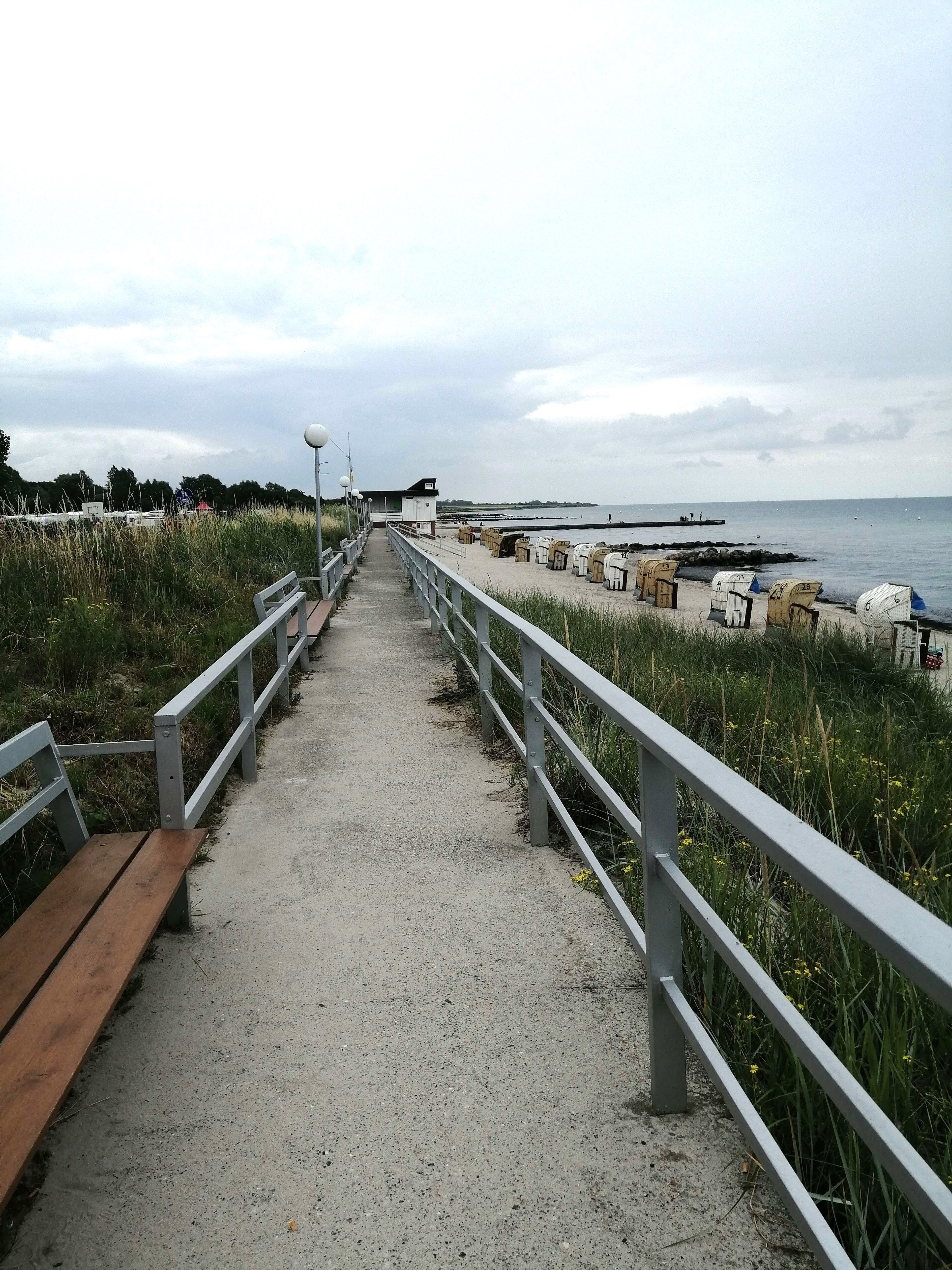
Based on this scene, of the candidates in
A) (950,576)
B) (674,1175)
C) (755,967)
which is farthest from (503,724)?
(950,576)

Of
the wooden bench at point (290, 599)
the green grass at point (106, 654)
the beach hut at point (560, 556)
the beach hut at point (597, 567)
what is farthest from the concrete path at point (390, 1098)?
the beach hut at point (560, 556)

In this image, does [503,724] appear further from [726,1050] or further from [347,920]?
[726,1050]

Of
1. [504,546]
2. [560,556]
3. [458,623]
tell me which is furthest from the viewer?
[504,546]

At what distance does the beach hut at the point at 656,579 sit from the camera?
19.7m

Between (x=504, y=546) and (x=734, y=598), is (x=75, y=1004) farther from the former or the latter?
(x=504, y=546)

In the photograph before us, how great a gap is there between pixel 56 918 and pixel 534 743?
79.3 inches

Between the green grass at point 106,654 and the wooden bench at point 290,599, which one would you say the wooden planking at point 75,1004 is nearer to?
the green grass at point 106,654

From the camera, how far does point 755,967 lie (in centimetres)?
169

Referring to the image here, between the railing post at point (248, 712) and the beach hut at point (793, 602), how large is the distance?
35.1 feet

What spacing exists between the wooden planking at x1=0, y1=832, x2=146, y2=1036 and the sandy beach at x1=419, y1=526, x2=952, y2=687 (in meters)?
7.31

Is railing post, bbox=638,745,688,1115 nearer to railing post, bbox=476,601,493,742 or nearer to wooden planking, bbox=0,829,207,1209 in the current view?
wooden planking, bbox=0,829,207,1209

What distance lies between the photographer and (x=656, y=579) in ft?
66.0

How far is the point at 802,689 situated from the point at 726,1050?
5045 millimetres

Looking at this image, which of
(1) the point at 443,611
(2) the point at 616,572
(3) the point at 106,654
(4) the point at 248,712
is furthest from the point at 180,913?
(2) the point at 616,572
